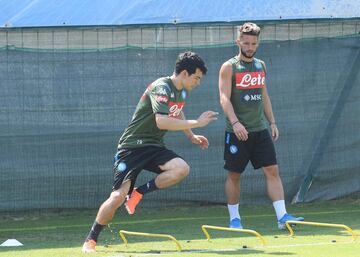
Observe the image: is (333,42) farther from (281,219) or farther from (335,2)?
(281,219)

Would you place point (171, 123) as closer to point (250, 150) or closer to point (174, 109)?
point (174, 109)

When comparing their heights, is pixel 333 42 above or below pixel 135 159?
above

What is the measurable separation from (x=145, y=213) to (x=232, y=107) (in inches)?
102

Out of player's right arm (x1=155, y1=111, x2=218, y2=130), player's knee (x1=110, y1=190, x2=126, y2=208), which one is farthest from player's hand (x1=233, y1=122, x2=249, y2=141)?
player's knee (x1=110, y1=190, x2=126, y2=208)

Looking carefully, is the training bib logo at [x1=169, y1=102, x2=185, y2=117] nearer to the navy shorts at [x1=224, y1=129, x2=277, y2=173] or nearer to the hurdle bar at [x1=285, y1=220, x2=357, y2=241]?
the navy shorts at [x1=224, y1=129, x2=277, y2=173]

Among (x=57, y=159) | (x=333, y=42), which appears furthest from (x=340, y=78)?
(x=57, y=159)

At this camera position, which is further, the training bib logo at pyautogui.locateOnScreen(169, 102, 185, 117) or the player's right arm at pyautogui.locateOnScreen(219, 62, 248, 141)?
the player's right arm at pyautogui.locateOnScreen(219, 62, 248, 141)

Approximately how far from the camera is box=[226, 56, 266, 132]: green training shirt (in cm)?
843

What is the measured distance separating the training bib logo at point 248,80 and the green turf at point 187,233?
1.42m

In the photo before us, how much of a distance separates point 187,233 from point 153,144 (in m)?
1.51

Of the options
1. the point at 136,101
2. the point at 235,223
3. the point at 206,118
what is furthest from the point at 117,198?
the point at 136,101

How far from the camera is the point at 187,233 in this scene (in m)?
8.53

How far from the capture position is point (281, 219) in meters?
8.42

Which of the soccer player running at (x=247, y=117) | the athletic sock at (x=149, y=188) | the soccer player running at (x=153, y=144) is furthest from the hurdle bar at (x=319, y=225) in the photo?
the athletic sock at (x=149, y=188)
